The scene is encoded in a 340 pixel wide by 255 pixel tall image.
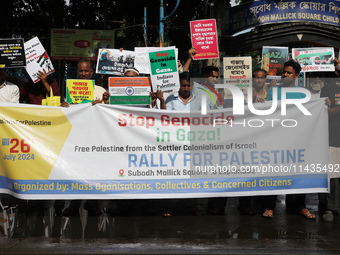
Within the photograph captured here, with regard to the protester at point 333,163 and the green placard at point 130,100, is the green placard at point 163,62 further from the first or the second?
the protester at point 333,163

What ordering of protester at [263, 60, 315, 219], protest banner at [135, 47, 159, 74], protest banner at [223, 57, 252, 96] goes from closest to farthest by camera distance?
protester at [263, 60, 315, 219] → protest banner at [135, 47, 159, 74] → protest banner at [223, 57, 252, 96]

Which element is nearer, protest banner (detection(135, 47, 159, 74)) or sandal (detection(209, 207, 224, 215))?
sandal (detection(209, 207, 224, 215))

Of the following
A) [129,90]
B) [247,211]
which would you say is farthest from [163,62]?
[247,211]

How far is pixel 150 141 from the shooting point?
20.8 ft

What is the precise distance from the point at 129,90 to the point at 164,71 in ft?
1.82

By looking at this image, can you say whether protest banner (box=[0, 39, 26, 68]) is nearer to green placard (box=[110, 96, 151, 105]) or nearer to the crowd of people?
the crowd of people

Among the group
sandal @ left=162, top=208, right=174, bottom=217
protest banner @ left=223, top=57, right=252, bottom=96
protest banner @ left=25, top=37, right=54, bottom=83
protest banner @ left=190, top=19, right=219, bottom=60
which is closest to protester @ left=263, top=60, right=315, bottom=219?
sandal @ left=162, top=208, right=174, bottom=217

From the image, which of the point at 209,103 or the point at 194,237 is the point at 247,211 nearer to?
the point at 194,237

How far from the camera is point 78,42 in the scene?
17.5 m

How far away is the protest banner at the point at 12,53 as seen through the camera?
684cm

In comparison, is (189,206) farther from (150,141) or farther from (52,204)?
(52,204)

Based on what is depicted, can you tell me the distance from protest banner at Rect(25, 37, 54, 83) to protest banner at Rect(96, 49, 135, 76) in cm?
145

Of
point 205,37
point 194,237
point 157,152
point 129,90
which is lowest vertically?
point 194,237

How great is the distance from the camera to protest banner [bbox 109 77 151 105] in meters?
6.62
